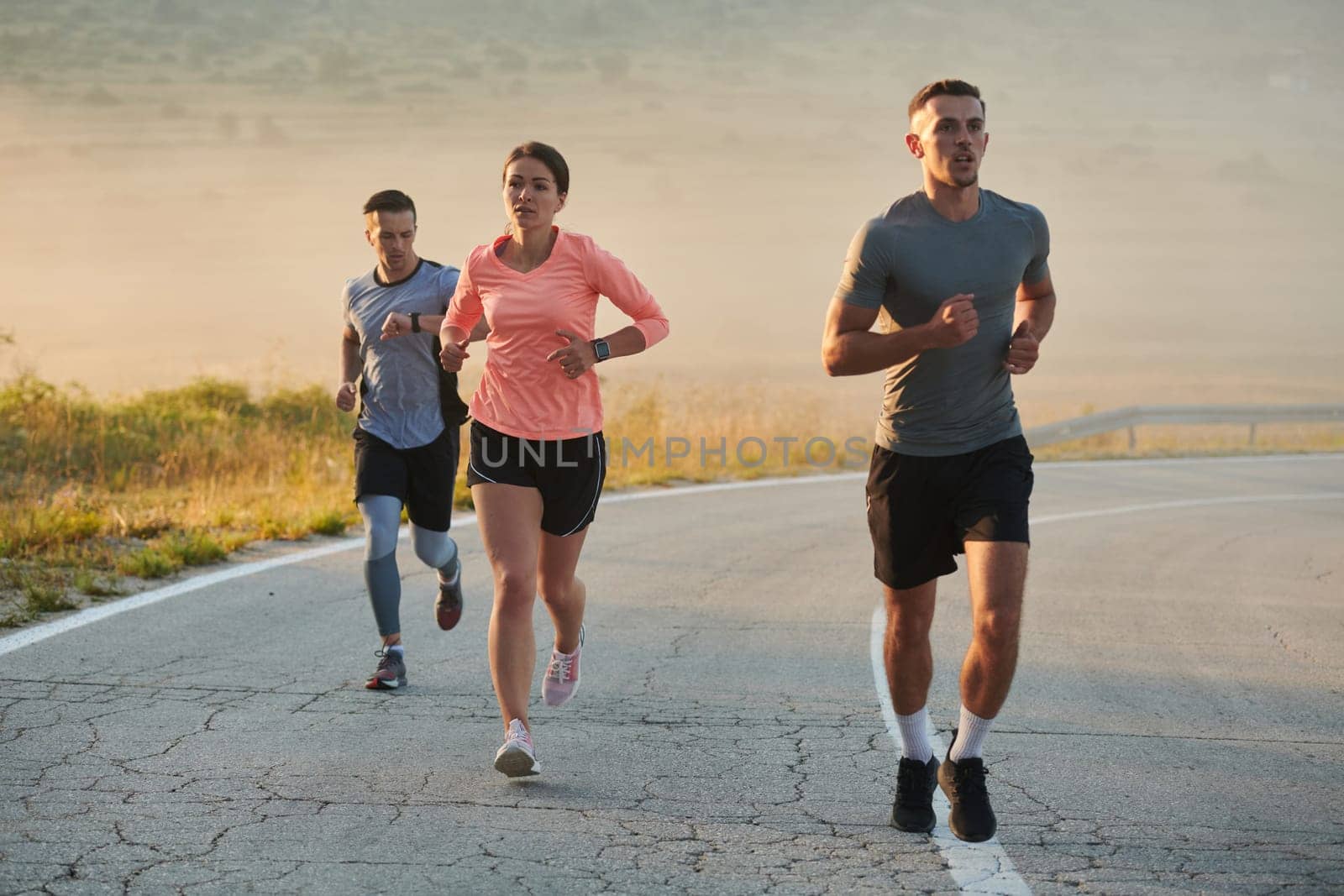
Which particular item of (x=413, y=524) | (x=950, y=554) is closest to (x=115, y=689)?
(x=413, y=524)

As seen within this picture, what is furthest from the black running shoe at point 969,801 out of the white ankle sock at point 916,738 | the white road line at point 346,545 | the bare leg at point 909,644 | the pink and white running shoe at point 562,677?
the white road line at point 346,545

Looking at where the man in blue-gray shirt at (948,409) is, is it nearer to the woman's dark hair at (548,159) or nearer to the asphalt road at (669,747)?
the asphalt road at (669,747)

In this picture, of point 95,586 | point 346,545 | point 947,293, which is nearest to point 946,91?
point 947,293

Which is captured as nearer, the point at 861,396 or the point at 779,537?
the point at 779,537

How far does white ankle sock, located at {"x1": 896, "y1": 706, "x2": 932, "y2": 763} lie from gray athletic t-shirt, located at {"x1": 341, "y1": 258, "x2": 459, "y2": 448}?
3227 mm

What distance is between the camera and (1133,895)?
14.9 ft

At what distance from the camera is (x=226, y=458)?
714 inches

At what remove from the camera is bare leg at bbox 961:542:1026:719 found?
509 centimetres

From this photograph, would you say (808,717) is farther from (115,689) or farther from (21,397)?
(21,397)

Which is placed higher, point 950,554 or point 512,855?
point 950,554

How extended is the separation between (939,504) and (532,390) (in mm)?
1581

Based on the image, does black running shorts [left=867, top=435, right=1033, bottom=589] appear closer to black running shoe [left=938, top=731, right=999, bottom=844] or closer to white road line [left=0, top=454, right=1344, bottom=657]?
black running shoe [left=938, top=731, right=999, bottom=844]

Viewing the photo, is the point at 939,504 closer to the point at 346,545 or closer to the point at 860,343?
the point at 860,343

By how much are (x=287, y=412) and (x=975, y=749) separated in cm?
1926
